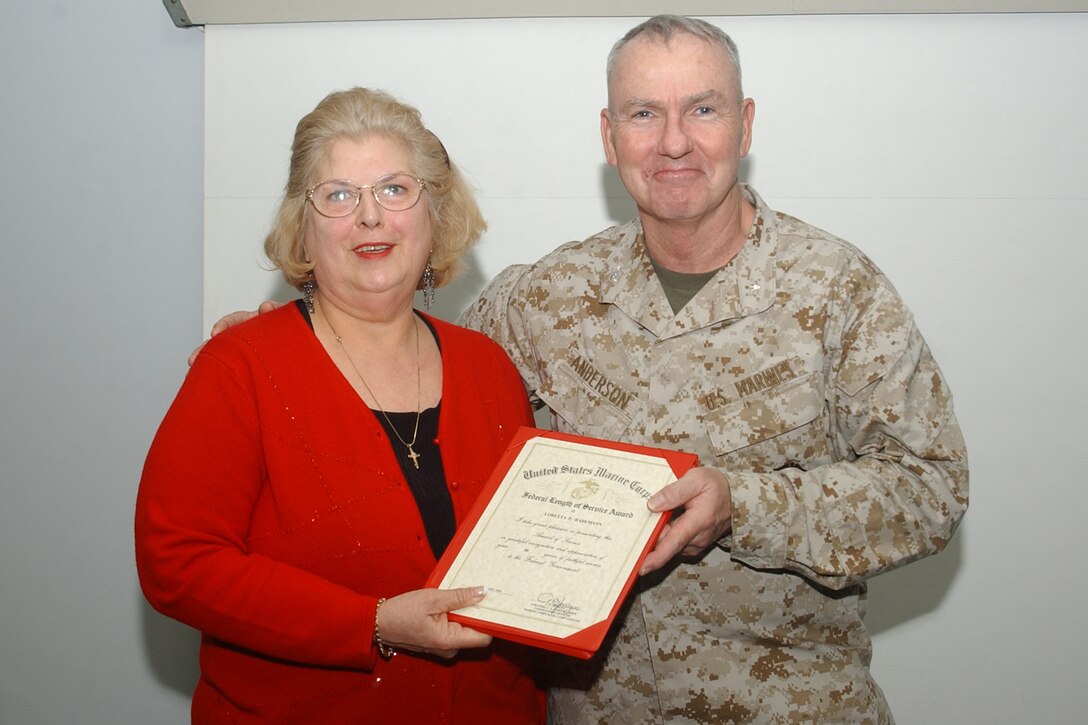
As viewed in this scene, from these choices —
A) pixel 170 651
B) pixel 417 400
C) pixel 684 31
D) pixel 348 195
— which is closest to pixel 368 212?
pixel 348 195

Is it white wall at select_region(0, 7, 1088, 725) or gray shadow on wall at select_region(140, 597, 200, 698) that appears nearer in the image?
white wall at select_region(0, 7, 1088, 725)

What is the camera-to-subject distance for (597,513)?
172 cm

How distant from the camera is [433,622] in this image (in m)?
1.65

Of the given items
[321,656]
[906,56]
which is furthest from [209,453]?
[906,56]

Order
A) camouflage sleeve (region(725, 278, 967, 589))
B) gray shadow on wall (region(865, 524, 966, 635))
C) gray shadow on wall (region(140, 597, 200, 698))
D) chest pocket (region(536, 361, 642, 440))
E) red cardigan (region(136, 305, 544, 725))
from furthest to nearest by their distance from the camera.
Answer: gray shadow on wall (region(140, 597, 200, 698))
gray shadow on wall (region(865, 524, 966, 635))
chest pocket (region(536, 361, 642, 440))
camouflage sleeve (region(725, 278, 967, 589))
red cardigan (region(136, 305, 544, 725))

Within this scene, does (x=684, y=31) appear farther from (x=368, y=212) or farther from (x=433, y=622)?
(x=433, y=622)

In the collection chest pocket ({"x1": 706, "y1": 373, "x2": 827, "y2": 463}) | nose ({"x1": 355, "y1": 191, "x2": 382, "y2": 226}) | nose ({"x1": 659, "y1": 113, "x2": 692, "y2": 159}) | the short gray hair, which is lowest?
chest pocket ({"x1": 706, "y1": 373, "x2": 827, "y2": 463})

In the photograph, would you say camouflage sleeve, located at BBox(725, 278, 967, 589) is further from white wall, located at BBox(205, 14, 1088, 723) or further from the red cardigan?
white wall, located at BBox(205, 14, 1088, 723)

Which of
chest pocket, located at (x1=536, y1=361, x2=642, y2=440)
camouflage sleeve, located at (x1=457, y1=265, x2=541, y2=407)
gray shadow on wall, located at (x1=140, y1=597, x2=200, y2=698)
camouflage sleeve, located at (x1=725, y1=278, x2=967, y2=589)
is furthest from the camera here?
gray shadow on wall, located at (x1=140, y1=597, x2=200, y2=698)

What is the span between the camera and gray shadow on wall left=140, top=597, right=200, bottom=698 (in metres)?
3.09

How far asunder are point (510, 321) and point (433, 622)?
859mm

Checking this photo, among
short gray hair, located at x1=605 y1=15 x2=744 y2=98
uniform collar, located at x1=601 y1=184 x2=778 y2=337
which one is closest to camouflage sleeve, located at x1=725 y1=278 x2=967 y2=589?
uniform collar, located at x1=601 y1=184 x2=778 y2=337

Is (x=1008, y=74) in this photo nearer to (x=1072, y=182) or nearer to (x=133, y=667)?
(x=1072, y=182)
